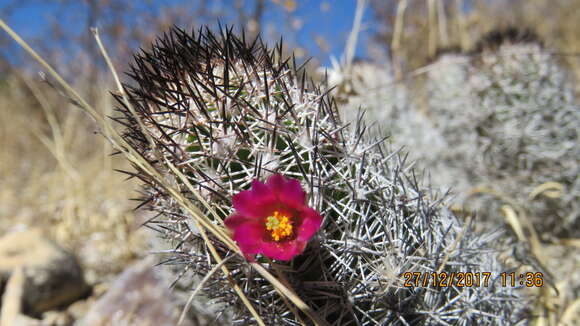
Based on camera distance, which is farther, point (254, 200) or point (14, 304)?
point (14, 304)

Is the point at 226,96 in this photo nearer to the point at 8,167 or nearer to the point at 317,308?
the point at 317,308

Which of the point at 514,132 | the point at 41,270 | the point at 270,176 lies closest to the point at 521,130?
the point at 514,132

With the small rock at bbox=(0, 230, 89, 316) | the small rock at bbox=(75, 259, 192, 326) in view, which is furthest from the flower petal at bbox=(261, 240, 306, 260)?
the small rock at bbox=(0, 230, 89, 316)

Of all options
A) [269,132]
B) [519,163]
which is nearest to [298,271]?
[269,132]
